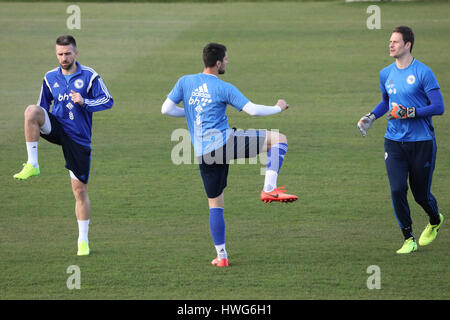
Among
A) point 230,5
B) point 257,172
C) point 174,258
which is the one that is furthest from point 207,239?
point 230,5

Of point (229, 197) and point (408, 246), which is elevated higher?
point (229, 197)

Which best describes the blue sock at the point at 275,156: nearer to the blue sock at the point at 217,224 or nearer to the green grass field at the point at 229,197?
the blue sock at the point at 217,224

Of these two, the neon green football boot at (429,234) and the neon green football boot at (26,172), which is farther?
the neon green football boot at (429,234)

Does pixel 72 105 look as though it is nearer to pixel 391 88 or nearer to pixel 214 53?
pixel 214 53

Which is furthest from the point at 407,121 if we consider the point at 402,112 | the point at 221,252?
the point at 221,252

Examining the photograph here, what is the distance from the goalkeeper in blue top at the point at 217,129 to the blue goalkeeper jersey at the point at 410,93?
1.46 m

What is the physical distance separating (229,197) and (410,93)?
3.89 meters

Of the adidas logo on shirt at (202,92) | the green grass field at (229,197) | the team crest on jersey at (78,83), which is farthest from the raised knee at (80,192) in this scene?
the adidas logo on shirt at (202,92)

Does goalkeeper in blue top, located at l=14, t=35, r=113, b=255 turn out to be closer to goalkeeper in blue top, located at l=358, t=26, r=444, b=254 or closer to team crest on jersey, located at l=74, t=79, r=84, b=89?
team crest on jersey, located at l=74, t=79, r=84, b=89

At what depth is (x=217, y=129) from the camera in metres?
8.30

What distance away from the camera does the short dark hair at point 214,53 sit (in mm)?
8211

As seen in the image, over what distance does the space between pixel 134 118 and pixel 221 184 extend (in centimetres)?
946

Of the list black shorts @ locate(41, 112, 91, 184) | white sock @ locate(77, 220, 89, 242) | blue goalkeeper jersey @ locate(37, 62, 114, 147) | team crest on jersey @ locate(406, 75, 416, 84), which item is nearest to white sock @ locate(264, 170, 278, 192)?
team crest on jersey @ locate(406, 75, 416, 84)

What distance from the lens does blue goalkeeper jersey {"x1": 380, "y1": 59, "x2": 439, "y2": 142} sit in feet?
28.9
